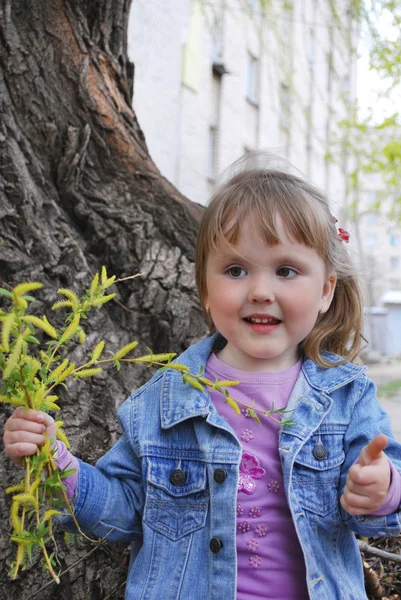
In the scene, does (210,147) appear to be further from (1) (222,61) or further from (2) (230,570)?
(2) (230,570)

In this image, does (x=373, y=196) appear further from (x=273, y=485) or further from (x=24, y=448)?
(x=24, y=448)

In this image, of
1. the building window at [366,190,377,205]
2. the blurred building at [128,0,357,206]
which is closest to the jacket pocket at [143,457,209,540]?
the blurred building at [128,0,357,206]

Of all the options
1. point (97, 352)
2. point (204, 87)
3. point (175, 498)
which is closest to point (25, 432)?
point (97, 352)

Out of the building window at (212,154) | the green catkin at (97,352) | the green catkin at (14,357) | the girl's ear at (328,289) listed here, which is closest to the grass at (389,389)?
the building window at (212,154)

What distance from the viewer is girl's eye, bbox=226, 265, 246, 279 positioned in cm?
158

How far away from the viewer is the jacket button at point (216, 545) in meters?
1.47

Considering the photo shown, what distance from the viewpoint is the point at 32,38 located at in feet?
7.00

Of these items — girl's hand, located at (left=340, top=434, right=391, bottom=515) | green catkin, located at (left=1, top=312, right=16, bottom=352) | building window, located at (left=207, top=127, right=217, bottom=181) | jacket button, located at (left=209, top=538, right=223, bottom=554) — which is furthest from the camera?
building window, located at (left=207, top=127, right=217, bottom=181)

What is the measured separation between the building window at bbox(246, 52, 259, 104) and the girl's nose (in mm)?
13606

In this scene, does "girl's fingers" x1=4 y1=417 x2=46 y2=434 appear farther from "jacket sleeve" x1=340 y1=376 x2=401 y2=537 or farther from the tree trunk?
"jacket sleeve" x1=340 y1=376 x2=401 y2=537

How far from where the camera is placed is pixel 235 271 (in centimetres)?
160

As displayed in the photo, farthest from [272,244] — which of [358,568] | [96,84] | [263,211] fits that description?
[96,84]

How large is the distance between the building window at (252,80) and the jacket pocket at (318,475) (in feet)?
45.0

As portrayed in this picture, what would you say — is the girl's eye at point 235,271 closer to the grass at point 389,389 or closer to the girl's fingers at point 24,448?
the girl's fingers at point 24,448
